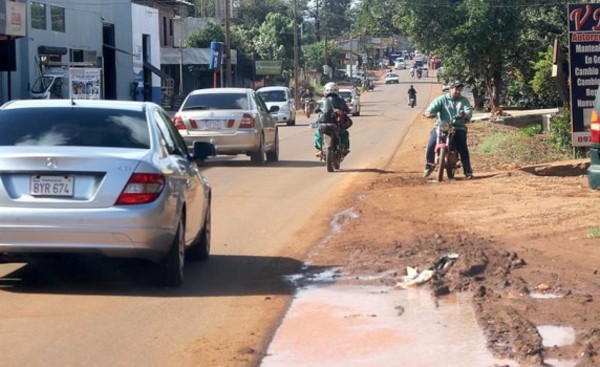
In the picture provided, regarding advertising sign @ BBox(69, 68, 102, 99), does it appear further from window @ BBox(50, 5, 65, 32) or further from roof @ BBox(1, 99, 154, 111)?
roof @ BBox(1, 99, 154, 111)

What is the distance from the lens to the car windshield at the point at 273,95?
4712 centimetres

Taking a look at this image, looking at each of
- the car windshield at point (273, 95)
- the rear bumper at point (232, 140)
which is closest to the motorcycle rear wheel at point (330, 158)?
the rear bumper at point (232, 140)

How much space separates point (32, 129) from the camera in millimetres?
9234

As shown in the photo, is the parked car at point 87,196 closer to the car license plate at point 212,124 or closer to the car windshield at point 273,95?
the car license plate at point 212,124

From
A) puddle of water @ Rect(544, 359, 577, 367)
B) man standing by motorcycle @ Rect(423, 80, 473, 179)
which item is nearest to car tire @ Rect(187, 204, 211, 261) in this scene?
puddle of water @ Rect(544, 359, 577, 367)

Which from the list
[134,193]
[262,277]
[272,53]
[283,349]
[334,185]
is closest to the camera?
[283,349]

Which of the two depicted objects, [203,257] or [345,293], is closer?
[345,293]

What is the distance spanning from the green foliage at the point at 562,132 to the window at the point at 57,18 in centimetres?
2466

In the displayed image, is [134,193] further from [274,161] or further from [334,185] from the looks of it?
[274,161]

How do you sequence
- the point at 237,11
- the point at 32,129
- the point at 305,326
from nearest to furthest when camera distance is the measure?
the point at 305,326 → the point at 32,129 → the point at 237,11

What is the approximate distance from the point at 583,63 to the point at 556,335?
11.8 m

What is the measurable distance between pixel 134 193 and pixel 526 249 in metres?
4.18

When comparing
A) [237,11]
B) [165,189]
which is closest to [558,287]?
[165,189]

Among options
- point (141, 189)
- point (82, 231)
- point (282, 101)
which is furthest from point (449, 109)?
point (282, 101)
